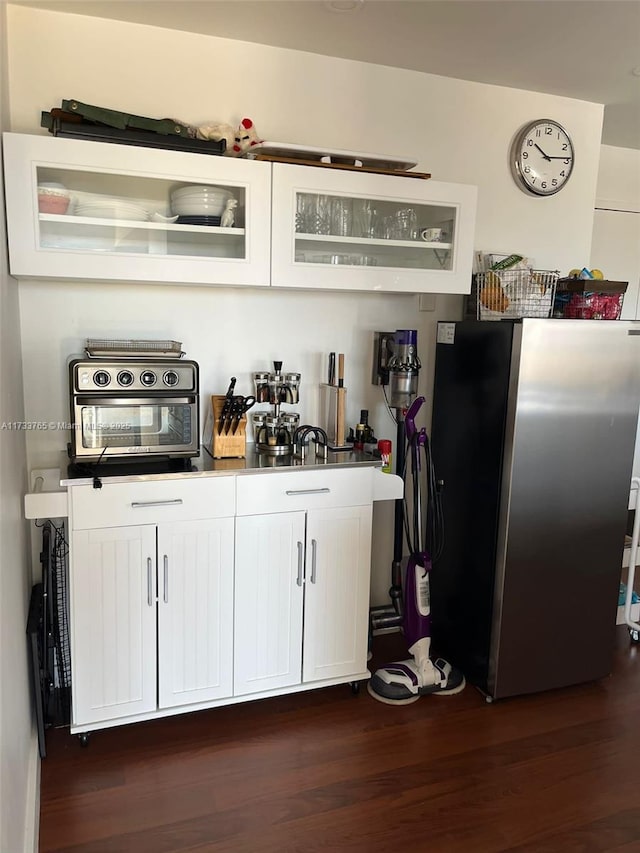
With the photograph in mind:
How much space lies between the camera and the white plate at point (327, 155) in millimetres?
2293

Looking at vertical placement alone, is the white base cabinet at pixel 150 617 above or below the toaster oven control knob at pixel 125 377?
below

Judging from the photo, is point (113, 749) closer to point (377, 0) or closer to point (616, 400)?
point (616, 400)

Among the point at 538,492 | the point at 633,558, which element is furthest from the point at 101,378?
the point at 633,558

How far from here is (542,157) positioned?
3016mm

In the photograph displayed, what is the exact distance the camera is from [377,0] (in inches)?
83.6

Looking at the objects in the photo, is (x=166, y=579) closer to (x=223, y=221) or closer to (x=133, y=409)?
(x=133, y=409)

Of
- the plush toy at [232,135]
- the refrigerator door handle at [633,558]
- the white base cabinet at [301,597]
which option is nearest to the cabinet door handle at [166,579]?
the white base cabinet at [301,597]

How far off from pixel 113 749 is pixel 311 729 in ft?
2.29

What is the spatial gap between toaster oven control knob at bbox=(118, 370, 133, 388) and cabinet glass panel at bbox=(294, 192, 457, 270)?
71 centimetres

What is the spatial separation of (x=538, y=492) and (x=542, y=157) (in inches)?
62.1

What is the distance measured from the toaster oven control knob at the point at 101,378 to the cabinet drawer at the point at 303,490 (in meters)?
0.56

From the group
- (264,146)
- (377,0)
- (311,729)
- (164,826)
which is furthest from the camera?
(311,729)

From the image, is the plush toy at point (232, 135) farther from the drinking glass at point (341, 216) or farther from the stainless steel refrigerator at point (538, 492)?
the stainless steel refrigerator at point (538, 492)

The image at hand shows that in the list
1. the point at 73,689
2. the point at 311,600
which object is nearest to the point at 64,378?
the point at 73,689
